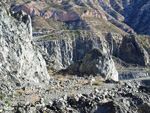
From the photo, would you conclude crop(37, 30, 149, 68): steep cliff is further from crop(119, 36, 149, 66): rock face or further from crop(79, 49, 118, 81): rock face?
crop(79, 49, 118, 81): rock face

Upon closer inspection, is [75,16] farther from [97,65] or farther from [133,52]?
[97,65]

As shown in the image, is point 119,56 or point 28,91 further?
point 119,56

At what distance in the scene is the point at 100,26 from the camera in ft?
460

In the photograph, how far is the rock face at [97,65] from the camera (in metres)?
19.1

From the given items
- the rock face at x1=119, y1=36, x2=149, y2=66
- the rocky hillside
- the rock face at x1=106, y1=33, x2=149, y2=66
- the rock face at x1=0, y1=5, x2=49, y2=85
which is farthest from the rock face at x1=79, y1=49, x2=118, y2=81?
the rocky hillside

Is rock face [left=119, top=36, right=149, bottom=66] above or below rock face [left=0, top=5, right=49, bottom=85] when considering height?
below

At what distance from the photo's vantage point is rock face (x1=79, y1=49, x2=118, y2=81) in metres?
19.1

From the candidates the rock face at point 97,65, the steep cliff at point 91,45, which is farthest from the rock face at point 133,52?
the rock face at point 97,65

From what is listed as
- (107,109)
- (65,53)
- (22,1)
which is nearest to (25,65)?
(107,109)

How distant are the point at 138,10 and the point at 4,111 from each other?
207470mm

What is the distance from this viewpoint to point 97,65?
19.4 metres

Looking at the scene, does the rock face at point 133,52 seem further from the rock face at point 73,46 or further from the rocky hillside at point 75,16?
the rocky hillside at point 75,16

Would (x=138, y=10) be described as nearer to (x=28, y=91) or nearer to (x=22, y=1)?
(x=22, y=1)

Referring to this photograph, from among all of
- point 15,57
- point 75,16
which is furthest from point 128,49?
point 15,57
